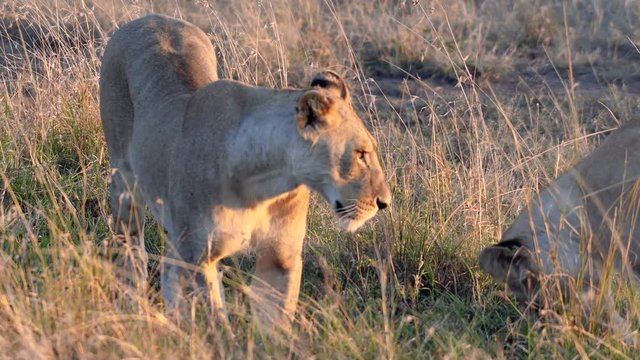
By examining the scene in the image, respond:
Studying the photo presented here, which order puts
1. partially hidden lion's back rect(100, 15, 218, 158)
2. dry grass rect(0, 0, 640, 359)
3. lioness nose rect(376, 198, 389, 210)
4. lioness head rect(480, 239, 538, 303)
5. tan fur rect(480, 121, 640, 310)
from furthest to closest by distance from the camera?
partially hidden lion's back rect(100, 15, 218, 158)
lioness head rect(480, 239, 538, 303)
tan fur rect(480, 121, 640, 310)
lioness nose rect(376, 198, 389, 210)
dry grass rect(0, 0, 640, 359)

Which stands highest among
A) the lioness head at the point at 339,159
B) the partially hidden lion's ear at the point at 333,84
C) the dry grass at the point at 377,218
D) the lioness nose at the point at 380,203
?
the partially hidden lion's ear at the point at 333,84

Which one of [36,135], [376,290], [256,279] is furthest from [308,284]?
[36,135]

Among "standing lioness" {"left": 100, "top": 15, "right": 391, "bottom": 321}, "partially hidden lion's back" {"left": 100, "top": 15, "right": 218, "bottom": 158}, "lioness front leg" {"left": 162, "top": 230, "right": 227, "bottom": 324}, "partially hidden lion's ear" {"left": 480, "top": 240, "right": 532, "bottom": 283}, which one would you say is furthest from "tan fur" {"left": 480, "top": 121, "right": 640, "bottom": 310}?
"partially hidden lion's back" {"left": 100, "top": 15, "right": 218, "bottom": 158}

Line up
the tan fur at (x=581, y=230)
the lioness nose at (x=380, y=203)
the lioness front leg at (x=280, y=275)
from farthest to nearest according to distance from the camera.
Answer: the tan fur at (x=581, y=230) < the lioness front leg at (x=280, y=275) < the lioness nose at (x=380, y=203)

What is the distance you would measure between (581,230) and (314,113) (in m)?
1.06

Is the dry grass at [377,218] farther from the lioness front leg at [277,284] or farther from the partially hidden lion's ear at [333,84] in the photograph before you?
the partially hidden lion's ear at [333,84]

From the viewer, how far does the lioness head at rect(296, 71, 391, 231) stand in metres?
3.49

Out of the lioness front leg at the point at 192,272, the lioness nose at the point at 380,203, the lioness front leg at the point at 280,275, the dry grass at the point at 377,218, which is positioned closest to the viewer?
the dry grass at the point at 377,218

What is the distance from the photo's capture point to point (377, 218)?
4688mm

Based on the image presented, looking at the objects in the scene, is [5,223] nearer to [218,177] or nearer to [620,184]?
[218,177]

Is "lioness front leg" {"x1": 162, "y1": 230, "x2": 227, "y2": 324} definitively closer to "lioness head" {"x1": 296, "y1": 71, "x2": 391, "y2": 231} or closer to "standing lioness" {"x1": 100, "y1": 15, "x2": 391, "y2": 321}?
"standing lioness" {"x1": 100, "y1": 15, "x2": 391, "y2": 321}

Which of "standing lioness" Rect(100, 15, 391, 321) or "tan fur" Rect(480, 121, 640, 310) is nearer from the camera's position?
"standing lioness" Rect(100, 15, 391, 321)

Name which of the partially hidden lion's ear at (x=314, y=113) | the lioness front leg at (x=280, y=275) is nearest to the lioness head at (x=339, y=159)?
the partially hidden lion's ear at (x=314, y=113)

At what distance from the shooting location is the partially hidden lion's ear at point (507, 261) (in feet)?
13.4
